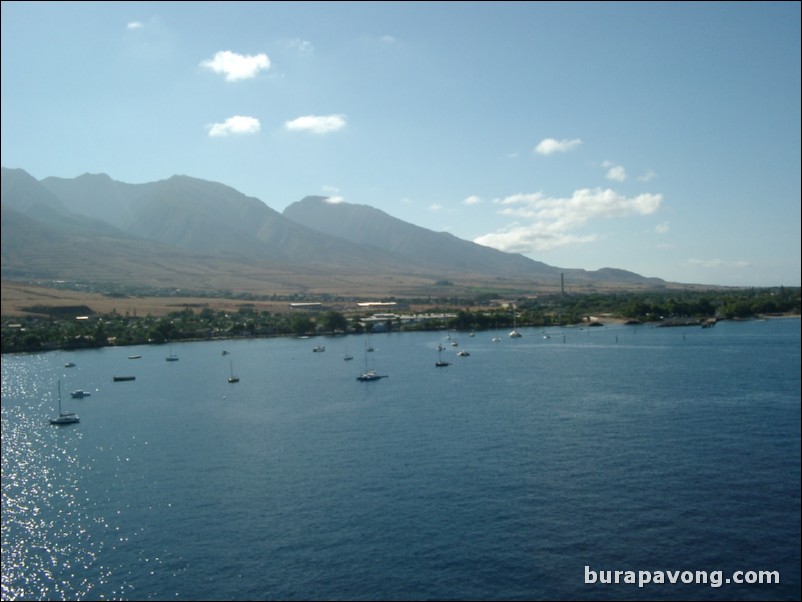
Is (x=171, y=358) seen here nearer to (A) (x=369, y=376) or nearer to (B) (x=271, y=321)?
(A) (x=369, y=376)

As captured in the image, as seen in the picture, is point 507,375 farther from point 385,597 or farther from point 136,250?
point 136,250

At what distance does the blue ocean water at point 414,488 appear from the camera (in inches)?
496

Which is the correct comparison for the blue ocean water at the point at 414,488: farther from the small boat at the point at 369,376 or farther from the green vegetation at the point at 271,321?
the green vegetation at the point at 271,321

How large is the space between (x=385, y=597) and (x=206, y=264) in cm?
14611

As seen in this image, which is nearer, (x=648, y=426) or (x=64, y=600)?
(x=64, y=600)

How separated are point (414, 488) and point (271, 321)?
56.7 meters

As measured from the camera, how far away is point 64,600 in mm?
12414

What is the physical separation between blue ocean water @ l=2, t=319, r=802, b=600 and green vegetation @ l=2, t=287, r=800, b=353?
2659 centimetres

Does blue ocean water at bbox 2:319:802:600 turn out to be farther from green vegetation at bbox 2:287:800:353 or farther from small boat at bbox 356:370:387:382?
green vegetation at bbox 2:287:800:353

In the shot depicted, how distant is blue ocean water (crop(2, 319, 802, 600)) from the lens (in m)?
12.6

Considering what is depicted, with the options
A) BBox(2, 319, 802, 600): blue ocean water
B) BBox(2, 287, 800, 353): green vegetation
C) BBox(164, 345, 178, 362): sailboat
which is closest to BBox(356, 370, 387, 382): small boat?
BBox(2, 319, 802, 600): blue ocean water

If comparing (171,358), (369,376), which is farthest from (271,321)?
(369,376)

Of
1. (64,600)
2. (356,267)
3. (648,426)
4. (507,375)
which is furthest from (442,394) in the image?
(356,267)

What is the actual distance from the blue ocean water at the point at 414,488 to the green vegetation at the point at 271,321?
26.6m
